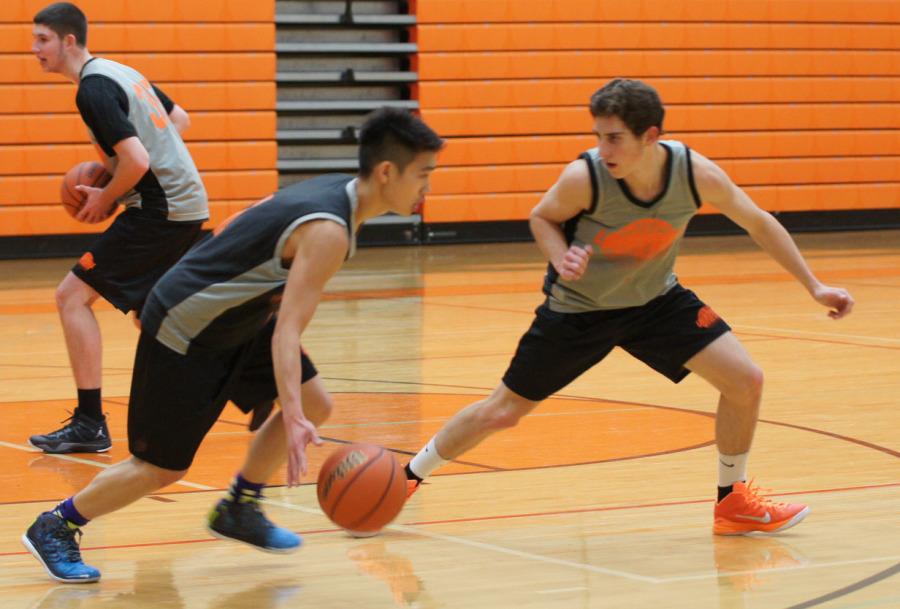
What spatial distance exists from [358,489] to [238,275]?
572 mm

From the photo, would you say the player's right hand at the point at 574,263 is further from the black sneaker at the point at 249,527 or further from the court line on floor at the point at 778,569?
the black sneaker at the point at 249,527

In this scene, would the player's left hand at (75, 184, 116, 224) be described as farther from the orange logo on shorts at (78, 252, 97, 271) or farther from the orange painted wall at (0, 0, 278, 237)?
the orange painted wall at (0, 0, 278, 237)

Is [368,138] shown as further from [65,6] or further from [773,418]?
[773,418]

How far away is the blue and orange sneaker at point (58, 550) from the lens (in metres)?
3.64

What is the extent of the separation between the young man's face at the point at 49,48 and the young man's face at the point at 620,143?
234 cm

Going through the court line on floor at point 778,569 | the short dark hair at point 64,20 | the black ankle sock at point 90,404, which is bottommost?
the black ankle sock at point 90,404

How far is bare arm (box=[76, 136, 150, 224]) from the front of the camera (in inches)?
211

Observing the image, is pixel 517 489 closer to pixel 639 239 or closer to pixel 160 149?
pixel 639 239

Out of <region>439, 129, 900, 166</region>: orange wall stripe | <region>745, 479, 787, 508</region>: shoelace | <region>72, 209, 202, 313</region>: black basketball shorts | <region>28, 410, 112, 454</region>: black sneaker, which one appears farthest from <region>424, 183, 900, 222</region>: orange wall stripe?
<region>745, 479, 787, 508</region>: shoelace

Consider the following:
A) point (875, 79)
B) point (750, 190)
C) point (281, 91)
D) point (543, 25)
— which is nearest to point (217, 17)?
point (281, 91)

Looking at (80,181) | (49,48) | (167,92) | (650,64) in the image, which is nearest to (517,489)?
(80,181)

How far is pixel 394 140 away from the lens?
347 centimetres

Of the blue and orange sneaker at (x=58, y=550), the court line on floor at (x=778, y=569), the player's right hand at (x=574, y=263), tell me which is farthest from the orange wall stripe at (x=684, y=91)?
the blue and orange sneaker at (x=58, y=550)

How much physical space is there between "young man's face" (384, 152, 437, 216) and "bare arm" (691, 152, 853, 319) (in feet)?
3.09
